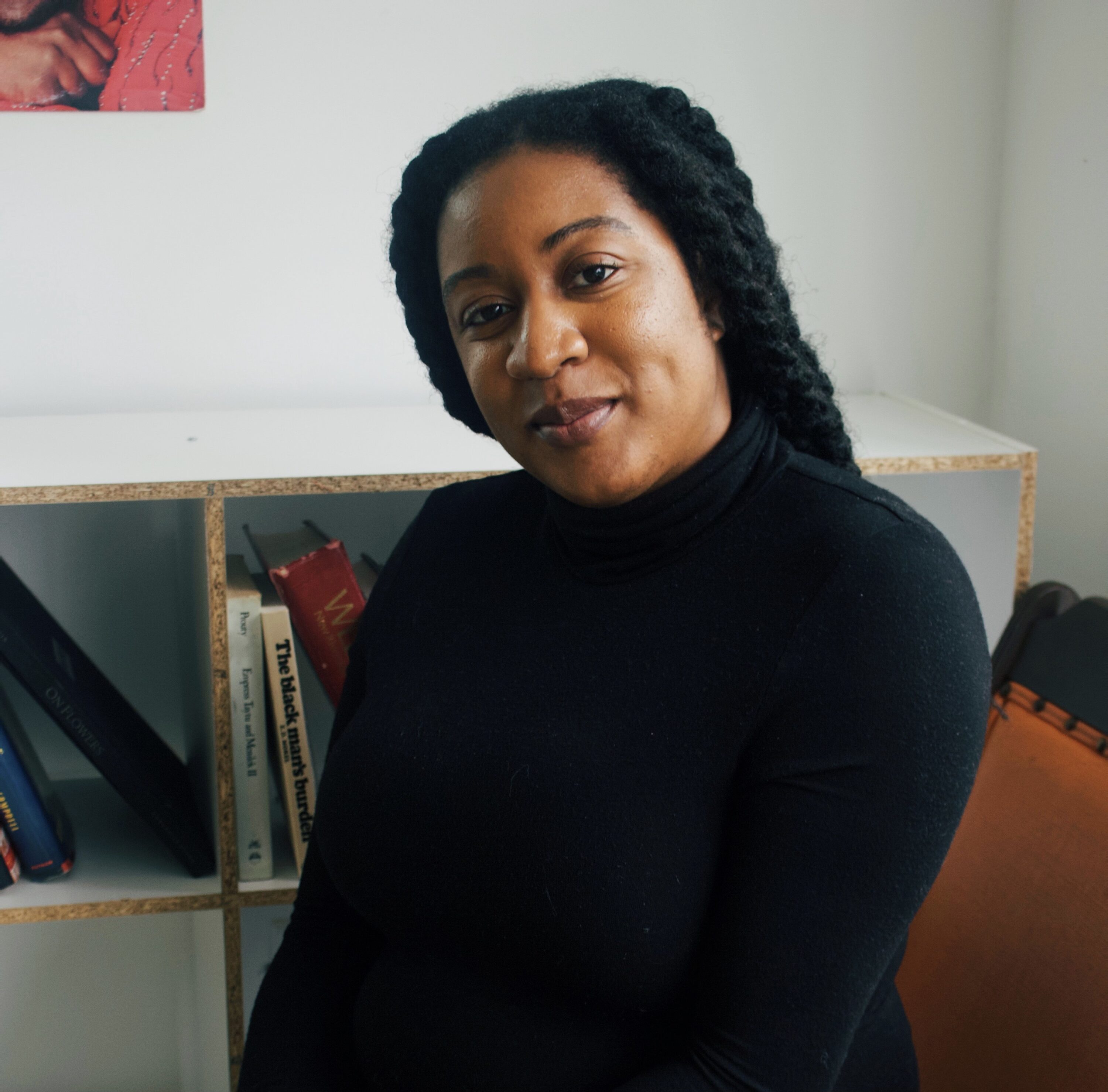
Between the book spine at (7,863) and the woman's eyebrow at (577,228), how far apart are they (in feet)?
3.01

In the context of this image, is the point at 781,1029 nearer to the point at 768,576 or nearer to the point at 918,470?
the point at 768,576

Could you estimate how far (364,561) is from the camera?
1366 millimetres

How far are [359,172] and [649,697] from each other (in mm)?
1016

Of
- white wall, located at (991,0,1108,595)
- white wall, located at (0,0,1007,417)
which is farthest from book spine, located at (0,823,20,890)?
white wall, located at (991,0,1108,595)

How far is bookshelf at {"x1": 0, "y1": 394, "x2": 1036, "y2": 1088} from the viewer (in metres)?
1.14

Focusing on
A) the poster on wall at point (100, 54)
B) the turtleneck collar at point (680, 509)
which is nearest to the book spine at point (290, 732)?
the turtleneck collar at point (680, 509)

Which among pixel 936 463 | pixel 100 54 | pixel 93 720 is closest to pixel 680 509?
A: pixel 936 463

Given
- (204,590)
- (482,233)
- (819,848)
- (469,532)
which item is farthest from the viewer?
(204,590)

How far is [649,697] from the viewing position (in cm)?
79

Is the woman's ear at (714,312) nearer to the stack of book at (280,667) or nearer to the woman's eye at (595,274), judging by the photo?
the woman's eye at (595,274)

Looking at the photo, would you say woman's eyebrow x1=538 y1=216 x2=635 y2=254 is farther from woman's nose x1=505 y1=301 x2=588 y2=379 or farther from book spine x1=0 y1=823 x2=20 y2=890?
book spine x1=0 y1=823 x2=20 y2=890

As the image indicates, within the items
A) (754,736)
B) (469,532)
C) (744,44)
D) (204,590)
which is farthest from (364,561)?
(744,44)

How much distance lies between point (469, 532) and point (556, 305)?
0.99 feet

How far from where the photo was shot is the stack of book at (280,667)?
1164mm
